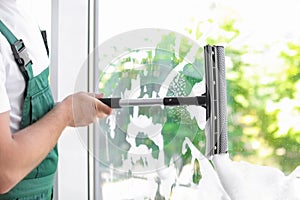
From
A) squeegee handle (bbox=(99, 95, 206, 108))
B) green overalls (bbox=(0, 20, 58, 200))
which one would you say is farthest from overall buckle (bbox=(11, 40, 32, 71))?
squeegee handle (bbox=(99, 95, 206, 108))

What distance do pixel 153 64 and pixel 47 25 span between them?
25.9 inches

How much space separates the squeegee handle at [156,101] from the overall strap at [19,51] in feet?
0.50

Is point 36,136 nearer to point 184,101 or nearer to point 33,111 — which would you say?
point 33,111

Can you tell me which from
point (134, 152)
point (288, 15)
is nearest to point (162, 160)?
point (134, 152)

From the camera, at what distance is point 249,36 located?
1320mm

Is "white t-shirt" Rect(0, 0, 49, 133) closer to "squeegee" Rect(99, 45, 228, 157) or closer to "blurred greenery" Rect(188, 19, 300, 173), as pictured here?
"squeegee" Rect(99, 45, 228, 157)

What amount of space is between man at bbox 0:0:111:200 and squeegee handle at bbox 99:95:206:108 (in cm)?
2

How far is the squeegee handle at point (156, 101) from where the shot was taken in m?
0.90

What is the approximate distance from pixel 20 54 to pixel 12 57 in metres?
0.02

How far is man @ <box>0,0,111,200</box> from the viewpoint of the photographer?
80cm

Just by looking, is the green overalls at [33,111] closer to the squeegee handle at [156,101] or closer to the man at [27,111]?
the man at [27,111]

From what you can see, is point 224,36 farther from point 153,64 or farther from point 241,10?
point 153,64

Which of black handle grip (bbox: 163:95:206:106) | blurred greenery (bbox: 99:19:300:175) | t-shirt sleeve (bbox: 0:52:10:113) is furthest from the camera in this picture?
blurred greenery (bbox: 99:19:300:175)

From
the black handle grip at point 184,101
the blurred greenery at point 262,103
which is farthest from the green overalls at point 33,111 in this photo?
the blurred greenery at point 262,103
